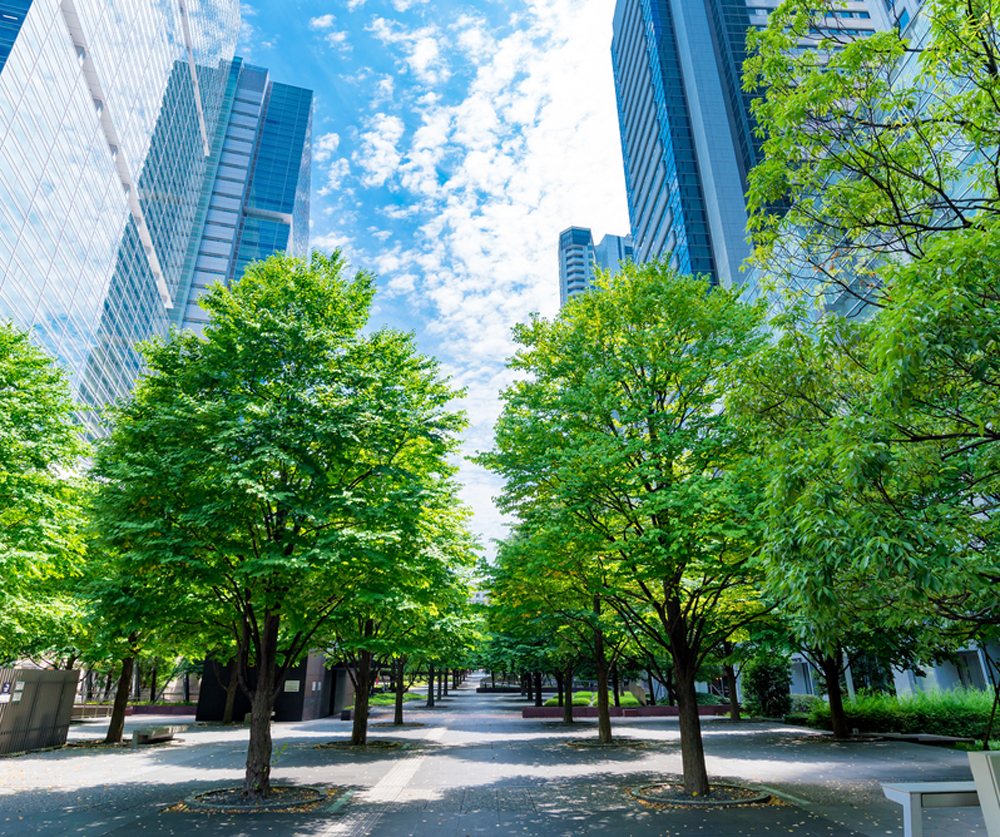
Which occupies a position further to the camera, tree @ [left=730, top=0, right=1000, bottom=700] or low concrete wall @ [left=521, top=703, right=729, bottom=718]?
low concrete wall @ [left=521, top=703, right=729, bottom=718]

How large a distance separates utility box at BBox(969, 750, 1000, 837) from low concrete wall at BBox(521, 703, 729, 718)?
118 feet

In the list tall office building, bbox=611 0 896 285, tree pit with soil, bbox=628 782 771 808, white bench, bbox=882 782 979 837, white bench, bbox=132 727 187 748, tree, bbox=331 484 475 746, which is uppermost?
tall office building, bbox=611 0 896 285

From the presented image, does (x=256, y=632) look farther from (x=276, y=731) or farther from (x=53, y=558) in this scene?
(x=276, y=731)

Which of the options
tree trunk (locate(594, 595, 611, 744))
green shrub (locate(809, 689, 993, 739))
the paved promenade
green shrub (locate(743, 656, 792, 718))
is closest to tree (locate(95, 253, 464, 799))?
the paved promenade

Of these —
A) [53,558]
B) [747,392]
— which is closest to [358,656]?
[53,558]

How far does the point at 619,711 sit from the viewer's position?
42.0m

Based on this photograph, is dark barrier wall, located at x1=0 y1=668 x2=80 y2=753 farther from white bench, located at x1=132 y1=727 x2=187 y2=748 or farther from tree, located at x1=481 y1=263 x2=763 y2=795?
tree, located at x1=481 y1=263 x2=763 y2=795

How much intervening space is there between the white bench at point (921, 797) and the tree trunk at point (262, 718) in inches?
442

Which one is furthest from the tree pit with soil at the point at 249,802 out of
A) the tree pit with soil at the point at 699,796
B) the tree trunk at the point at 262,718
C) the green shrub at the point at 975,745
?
the green shrub at the point at 975,745

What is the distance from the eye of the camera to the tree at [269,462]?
11.9 meters

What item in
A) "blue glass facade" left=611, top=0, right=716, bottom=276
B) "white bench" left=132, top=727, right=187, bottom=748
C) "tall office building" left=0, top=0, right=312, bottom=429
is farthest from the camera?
"blue glass facade" left=611, top=0, right=716, bottom=276

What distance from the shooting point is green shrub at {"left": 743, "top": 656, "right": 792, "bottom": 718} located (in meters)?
35.7

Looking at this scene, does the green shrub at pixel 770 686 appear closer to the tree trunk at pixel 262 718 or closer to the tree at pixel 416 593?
the tree at pixel 416 593

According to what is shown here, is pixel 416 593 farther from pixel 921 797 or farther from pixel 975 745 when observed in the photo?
pixel 975 745
